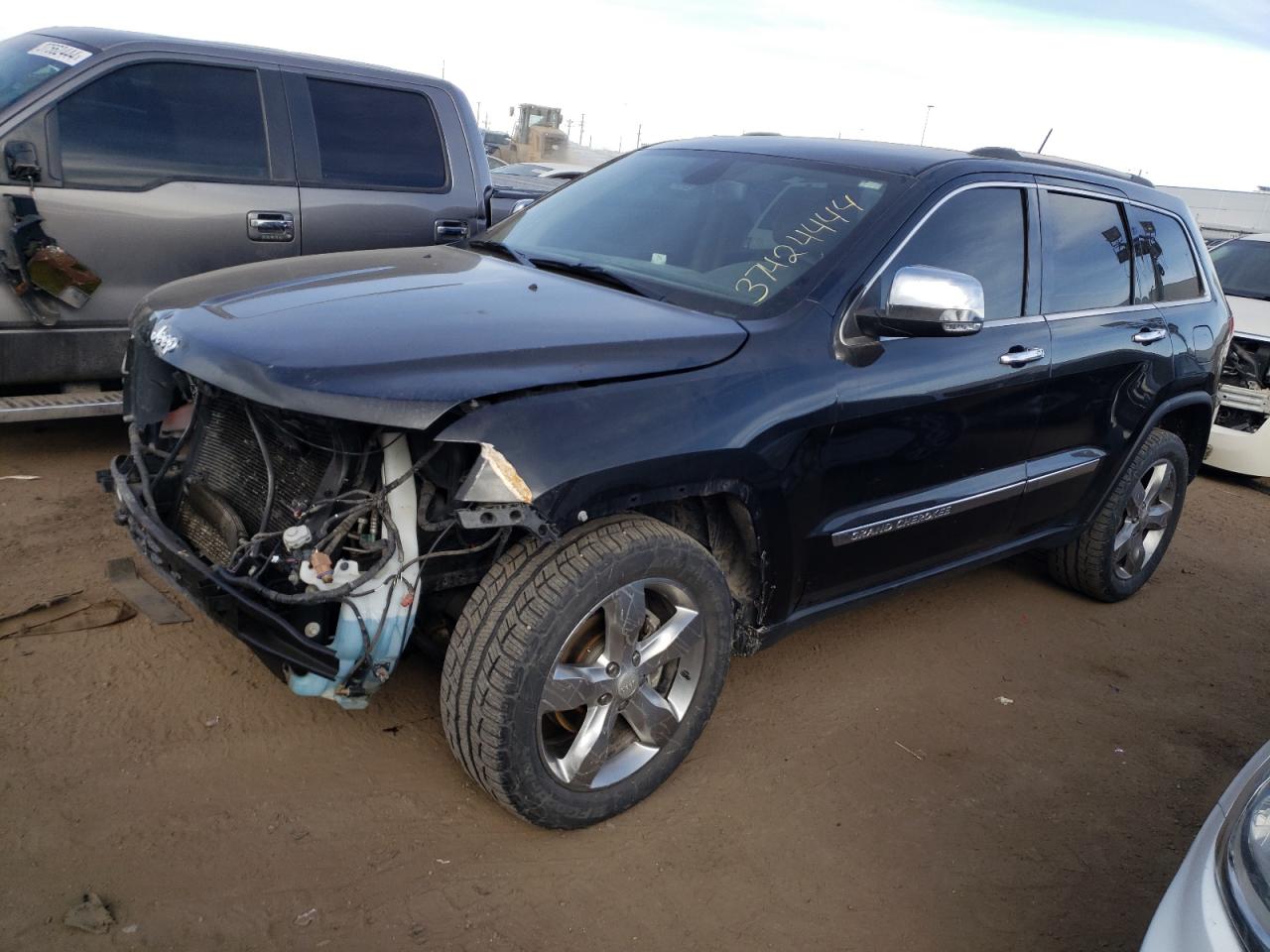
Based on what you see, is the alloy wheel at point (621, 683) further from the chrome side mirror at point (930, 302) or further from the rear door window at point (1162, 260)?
the rear door window at point (1162, 260)

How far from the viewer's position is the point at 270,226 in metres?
5.22

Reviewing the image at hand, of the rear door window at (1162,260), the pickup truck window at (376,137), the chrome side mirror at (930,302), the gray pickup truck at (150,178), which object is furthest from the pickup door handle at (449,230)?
the rear door window at (1162,260)

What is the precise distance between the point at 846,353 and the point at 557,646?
1305mm

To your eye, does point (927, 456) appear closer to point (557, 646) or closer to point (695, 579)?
point (695, 579)

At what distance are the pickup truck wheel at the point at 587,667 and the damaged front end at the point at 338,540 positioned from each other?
17 centimetres

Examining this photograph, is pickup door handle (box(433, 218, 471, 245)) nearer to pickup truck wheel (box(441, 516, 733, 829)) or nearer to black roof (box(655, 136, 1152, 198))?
black roof (box(655, 136, 1152, 198))

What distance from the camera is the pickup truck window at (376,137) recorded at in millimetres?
5477

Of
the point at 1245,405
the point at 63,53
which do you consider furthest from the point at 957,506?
the point at 1245,405

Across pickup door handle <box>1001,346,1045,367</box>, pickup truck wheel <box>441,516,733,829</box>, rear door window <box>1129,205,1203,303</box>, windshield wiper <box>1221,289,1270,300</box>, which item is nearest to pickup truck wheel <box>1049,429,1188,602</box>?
rear door window <box>1129,205,1203,303</box>

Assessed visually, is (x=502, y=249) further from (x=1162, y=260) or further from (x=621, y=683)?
(x=1162, y=260)

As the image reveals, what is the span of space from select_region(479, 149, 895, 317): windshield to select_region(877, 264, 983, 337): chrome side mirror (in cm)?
27

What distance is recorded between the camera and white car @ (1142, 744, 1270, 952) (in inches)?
69.8

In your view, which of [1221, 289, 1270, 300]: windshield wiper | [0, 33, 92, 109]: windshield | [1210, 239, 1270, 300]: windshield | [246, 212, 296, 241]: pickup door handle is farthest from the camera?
[1210, 239, 1270, 300]: windshield

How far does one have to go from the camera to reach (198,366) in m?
2.61
